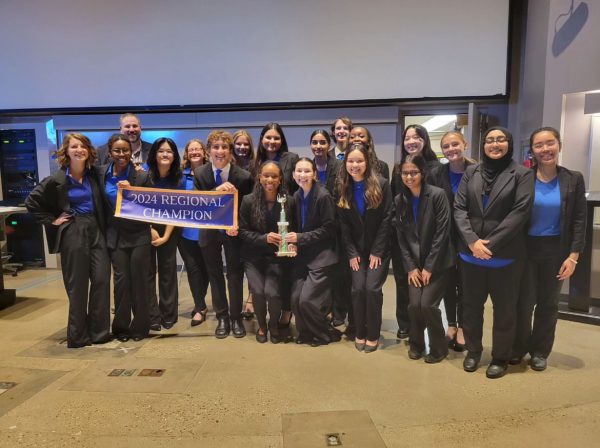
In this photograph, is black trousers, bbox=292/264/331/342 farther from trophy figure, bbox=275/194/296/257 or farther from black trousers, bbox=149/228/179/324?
black trousers, bbox=149/228/179/324

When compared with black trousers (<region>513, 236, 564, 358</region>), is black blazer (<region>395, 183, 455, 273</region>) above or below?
above

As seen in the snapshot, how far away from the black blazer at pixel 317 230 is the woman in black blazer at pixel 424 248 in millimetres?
575

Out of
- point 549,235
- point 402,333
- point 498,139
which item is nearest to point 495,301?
point 549,235

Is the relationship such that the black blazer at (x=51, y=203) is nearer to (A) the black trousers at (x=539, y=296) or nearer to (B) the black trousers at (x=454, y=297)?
(B) the black trousers at (x=454, y=297)

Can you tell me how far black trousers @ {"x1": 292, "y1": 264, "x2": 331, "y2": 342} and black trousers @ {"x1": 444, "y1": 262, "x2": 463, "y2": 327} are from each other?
3.34ft

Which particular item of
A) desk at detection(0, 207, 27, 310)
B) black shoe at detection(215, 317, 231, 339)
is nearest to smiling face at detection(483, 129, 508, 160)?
black shoe at detection(215, 317, 231, 339)

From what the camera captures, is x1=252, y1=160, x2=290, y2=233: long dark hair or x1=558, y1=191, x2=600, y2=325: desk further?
x1=558, y1=191, x2=600, y2=325: desk

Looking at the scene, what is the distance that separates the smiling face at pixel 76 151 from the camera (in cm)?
336

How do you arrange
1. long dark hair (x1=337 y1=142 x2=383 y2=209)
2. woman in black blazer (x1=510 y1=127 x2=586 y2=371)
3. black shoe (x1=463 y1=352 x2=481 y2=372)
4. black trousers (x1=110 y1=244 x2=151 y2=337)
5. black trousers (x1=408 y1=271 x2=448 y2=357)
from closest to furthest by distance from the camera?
1. woman in black blazer (x1=510 y1=127 x2=586 y2=371)
2. black shoe (x1=463 y1=352 x2=481 y2=372)
3. black trousers (x1=408 y1=271 x2=448 y2=357)
4. long dark hair (x1=337 y1=142 x2=383 y2=209)
5. black trousers (x1=110 y1=244 x2=151 y2=337)

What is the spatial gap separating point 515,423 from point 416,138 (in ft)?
7.08

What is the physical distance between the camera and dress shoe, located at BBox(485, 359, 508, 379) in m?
2.96

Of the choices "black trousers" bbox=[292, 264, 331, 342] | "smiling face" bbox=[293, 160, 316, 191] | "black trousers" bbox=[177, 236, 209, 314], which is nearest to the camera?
"smiling face" bbox=[293, 160, 316, 191]

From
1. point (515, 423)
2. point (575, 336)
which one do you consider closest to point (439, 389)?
point (515, 423)

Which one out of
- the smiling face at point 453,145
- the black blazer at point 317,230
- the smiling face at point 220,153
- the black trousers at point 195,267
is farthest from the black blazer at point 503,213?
the black trousers at point 195,267
